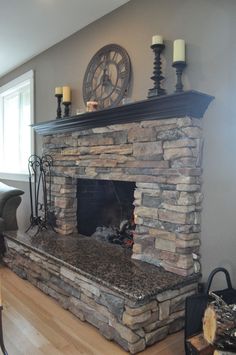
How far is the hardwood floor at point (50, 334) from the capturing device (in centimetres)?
190

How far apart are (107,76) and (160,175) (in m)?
1.22

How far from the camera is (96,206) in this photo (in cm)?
348

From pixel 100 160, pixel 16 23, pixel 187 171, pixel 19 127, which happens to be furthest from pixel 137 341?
pixel 19 127

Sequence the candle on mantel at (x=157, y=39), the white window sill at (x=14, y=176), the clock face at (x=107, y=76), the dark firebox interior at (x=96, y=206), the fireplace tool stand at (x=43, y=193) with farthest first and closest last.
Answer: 1. the white window sill at (x=14, y=176)
2. the fireplace tool stand at (x=43, y=193)
3. the dark firebox interior at (x=96, y=206)
4. the clock face at (x=107, y=76)
5. the candle on mantel at (x=157, y=39)

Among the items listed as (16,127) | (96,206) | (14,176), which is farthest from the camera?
(16,127)

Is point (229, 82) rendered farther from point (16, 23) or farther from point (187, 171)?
point (16, 23)

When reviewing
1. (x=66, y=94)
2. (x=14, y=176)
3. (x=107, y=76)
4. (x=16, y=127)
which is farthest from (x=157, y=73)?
(x=16, y=127)

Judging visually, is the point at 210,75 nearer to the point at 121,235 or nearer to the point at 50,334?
the point at 121,235

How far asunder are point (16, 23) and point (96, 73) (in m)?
1.02

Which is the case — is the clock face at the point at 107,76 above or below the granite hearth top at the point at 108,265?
above

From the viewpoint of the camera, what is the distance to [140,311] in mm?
1841

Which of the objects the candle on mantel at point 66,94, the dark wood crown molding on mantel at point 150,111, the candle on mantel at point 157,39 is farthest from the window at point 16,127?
the candle on mantel at point 157,39

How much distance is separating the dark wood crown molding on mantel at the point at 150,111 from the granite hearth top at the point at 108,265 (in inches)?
44.9

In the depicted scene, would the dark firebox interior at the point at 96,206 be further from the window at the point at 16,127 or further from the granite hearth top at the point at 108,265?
the window at the point at 16,127
